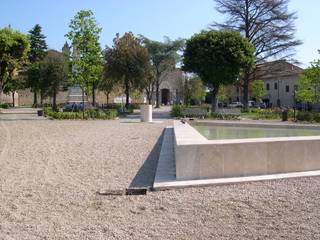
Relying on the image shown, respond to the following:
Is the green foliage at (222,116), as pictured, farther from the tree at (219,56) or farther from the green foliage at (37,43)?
the green foliage at (37,43)

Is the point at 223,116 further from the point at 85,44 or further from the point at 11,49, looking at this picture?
the point at 11,49

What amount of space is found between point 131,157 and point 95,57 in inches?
901

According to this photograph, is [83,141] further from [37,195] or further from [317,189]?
[317,189]

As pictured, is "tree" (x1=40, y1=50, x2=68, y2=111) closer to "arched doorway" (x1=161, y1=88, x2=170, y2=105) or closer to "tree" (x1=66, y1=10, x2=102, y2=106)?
"tree" (x1=66, y1=10, x2=102, y2=106)

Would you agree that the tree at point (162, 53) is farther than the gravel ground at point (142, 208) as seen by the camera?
Yes

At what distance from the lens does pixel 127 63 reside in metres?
42.7

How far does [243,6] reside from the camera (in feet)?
170

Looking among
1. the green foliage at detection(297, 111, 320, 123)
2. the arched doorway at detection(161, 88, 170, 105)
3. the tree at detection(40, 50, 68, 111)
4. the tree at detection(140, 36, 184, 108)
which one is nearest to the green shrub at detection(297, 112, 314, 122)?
the green foliage at detection(297, 111, 320, 123)

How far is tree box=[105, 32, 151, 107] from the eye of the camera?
4247cm

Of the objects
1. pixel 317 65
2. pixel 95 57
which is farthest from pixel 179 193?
pixel 317 65

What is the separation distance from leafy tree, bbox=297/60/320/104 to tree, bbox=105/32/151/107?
14.3 m

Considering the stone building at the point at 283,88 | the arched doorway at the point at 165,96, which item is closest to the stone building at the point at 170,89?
the arched doorway at the point at 165,96

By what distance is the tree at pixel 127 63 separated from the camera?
4247cm

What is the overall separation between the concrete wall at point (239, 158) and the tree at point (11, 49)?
3651 centimetres
